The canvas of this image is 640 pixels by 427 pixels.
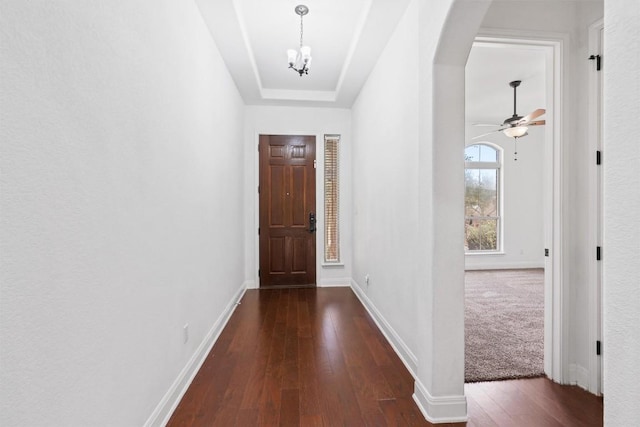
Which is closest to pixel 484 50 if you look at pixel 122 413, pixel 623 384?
pixel 623 384

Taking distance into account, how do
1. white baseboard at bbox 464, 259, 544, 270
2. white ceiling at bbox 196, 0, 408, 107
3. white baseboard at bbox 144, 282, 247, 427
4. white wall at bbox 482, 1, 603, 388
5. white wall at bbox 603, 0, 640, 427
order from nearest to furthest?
white wall at bbox 603, 0, 640, 427, white baseboard at bbox 144, 282, 247, 427, white wall at bbox 482, 1, 603, 388, white ceiling at bbox 196, 0, 408, 107, white baseboard at bbox 464, 259, 544, 270

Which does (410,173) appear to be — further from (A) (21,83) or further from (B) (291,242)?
(B) (291,242)

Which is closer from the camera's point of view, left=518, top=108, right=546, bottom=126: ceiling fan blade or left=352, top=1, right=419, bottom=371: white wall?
left=352, top=1, right=419, bottom=371: white wall

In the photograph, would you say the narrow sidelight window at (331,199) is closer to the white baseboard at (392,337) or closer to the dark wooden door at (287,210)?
the dark wooden door at (287,210)

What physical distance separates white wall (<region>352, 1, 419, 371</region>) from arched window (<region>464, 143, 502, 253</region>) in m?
3.56

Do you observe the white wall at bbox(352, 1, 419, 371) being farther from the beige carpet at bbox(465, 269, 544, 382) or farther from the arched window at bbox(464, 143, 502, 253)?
the arched window at bbox(464, 143, 502, 253)

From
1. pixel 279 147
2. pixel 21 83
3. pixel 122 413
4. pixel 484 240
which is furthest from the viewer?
pixel 484 240

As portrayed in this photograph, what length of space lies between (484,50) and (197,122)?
3280 mm

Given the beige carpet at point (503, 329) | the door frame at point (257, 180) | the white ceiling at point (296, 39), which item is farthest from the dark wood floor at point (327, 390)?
the white ceiling at point (296, 39)

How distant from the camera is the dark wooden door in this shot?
4.71m

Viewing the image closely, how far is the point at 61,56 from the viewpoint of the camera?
100 centimetres

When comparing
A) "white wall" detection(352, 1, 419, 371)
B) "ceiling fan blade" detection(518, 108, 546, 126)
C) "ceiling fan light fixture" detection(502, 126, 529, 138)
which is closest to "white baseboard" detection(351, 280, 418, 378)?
"white wall" detection(352, 1, 419, 371)

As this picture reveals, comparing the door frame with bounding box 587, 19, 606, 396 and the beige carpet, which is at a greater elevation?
the door frame with bounding box 587, 19, 606, 396

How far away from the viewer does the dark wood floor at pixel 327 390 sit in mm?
1777
